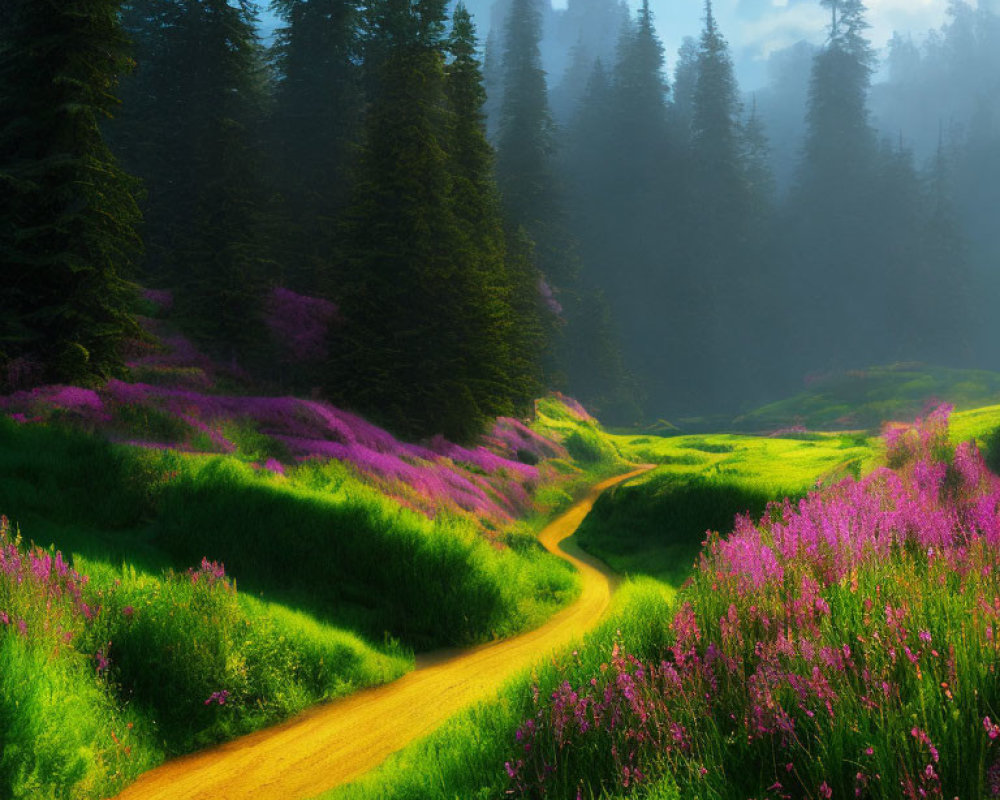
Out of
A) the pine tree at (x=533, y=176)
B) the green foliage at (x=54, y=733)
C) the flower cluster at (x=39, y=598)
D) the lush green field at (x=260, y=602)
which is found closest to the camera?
the green foliage at (x=54, y=733)

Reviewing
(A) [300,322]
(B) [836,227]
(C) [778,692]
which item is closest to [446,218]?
(A) [300,322]

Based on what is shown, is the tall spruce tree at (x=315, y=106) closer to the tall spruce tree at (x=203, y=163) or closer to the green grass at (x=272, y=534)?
the tall spruce tree at (x=203, y=163)

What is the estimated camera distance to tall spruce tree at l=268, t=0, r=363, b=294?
35.1 metres

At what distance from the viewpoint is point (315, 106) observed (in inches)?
1448

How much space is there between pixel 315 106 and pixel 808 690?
128 ft

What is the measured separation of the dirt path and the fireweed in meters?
2.09

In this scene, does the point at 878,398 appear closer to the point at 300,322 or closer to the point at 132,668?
the point at 300,322

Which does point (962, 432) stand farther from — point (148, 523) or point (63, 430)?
point (63, 430)

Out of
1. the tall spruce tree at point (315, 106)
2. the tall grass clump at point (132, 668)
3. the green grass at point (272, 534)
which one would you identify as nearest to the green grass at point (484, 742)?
the tall grass clump at point (132, 668)

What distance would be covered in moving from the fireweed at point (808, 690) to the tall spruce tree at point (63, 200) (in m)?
13.5

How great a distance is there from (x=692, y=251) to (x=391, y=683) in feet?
264

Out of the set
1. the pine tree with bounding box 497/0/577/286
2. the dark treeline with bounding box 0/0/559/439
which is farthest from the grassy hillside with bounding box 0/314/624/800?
the pine tree with bounding box 497/0/577/286

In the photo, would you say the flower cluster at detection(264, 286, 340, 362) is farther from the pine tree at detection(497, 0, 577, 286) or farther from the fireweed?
the pine tree at detection(497, 0, 577, 286)

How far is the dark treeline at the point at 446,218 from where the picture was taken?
48.5 feet
